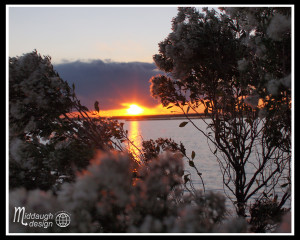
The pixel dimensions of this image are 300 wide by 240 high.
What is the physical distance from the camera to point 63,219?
2.59m

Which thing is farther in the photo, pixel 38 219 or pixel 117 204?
pixel 38 219

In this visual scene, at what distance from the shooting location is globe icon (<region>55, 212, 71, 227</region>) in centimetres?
252

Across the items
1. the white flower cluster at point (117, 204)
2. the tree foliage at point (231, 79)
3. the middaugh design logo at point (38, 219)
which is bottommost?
the middaugh design logo at point (38, 219)

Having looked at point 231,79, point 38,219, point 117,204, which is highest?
point 231,79

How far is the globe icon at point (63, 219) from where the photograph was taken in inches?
99.2

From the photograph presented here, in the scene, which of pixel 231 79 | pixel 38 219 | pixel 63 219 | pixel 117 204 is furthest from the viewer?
pixel 231 79

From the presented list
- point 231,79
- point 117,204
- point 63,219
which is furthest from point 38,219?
point 231,79

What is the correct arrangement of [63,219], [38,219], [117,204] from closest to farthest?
[117,204]
[63,219]
[38,219]

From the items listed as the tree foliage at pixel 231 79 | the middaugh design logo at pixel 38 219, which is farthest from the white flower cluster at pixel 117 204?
the tree foliage at pixel 231 79

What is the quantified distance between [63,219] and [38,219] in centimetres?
31

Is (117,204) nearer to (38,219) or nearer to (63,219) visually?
(63,219)

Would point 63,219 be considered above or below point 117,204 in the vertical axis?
below

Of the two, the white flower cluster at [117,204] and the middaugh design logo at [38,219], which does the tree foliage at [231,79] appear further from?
the middaugh design logo at [38,219]

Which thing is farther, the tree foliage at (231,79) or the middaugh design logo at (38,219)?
the tree foliage at (231,79)
